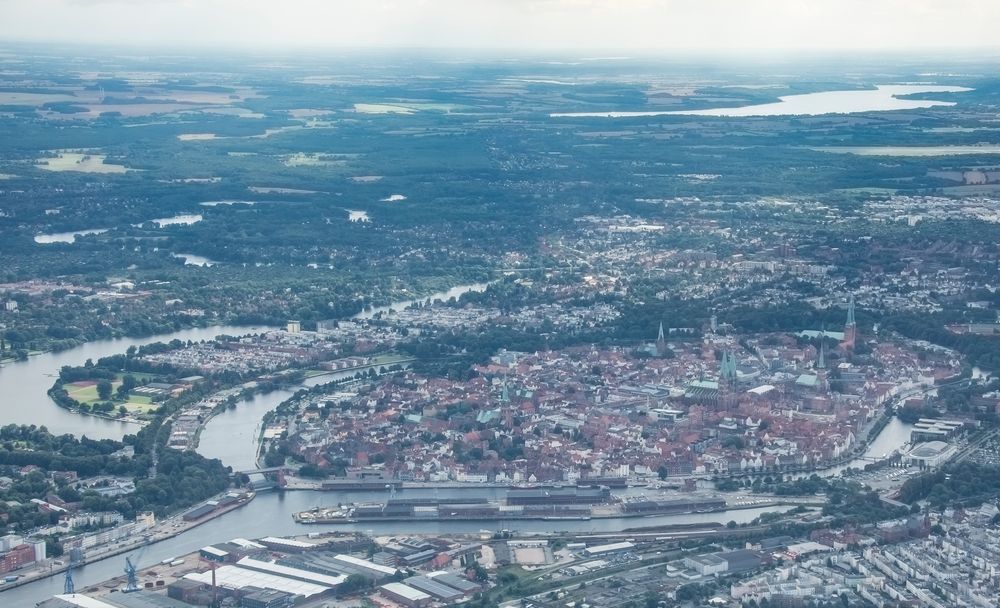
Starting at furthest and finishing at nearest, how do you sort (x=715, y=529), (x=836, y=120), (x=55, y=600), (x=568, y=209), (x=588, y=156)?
(x=836, y=120)
(x=588, y=156)
(x=568, y=209)
(x=715, y=529)
(x=55, y=600)

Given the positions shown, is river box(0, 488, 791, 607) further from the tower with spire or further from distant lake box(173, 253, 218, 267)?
distant lake box(173, 253, 218, 267)


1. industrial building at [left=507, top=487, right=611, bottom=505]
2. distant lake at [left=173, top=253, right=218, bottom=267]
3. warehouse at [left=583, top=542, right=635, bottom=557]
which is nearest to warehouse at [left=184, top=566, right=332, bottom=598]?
warehouse at [left=583, top=542, right=635, bottom=557]

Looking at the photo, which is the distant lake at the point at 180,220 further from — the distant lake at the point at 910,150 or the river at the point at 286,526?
the river at the point at 286,526

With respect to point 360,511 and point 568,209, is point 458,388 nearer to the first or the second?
point 360,511

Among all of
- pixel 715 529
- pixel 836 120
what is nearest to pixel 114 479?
pixel 715 529

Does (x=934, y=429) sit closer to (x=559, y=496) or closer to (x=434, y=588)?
(x=559, y=496)

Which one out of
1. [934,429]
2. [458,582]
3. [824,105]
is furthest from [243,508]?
[824,105]

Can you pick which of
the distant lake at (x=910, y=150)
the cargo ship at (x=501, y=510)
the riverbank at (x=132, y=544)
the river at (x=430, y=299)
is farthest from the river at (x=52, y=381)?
the distant lake at (x=910, y=150)
